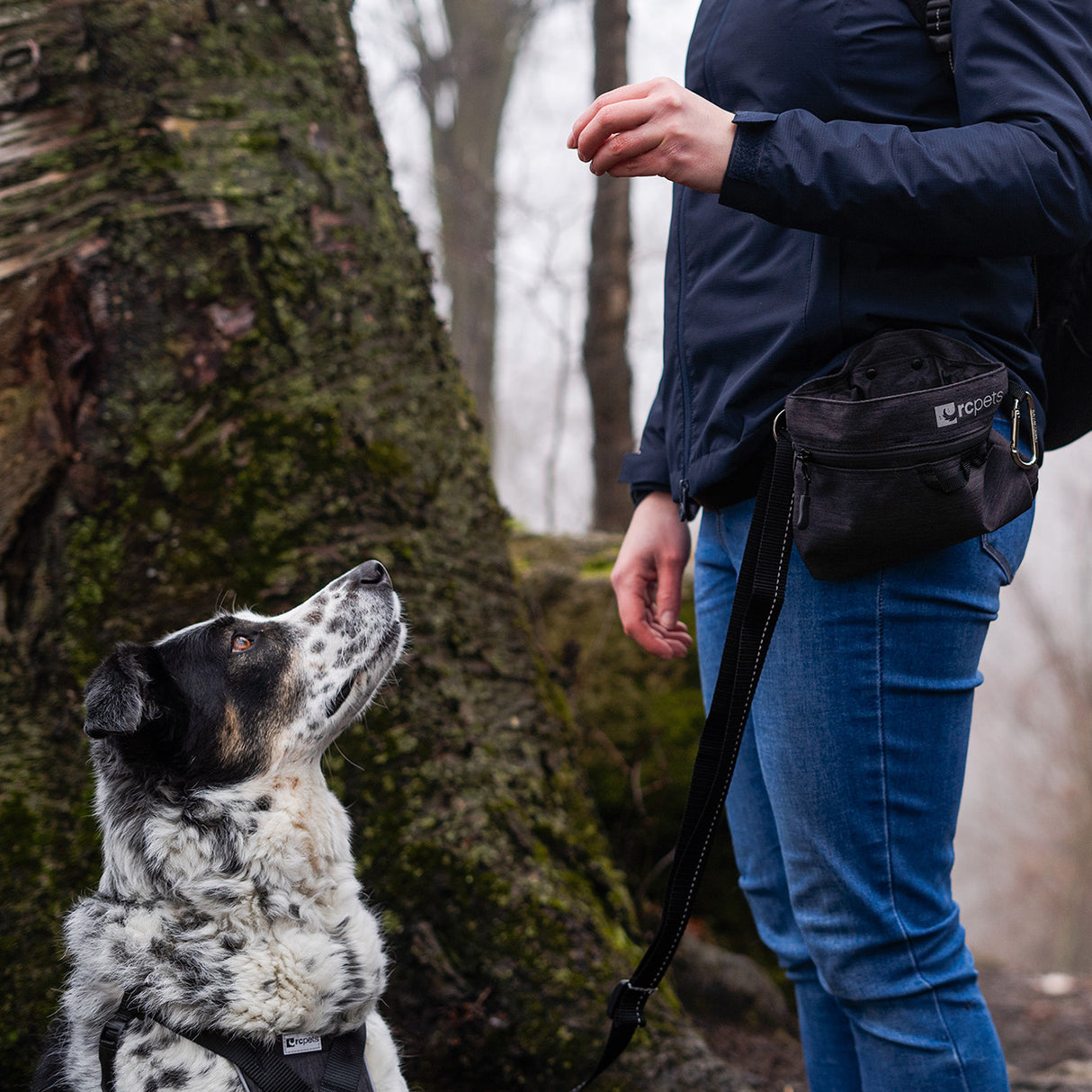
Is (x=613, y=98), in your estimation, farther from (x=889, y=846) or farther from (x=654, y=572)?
(x=889, y=846)

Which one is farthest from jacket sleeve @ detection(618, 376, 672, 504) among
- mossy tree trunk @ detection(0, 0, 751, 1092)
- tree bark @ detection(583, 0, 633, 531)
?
tree bark @ detection(583, 0, 633, 531)

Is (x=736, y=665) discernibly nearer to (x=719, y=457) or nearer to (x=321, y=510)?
(x=719, y=457)

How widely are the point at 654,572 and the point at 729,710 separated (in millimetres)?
586

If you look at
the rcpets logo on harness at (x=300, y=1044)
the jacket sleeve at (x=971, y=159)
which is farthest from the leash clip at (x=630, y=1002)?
the jacket sleeve at (x=971, y=159)

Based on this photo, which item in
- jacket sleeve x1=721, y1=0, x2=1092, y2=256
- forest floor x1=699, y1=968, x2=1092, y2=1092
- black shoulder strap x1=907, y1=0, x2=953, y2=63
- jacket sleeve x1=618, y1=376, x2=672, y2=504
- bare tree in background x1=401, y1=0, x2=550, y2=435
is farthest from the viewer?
bare tree in background x1=401, y1=0, x2=550, y2=435

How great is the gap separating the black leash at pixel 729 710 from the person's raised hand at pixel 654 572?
0.45 meters

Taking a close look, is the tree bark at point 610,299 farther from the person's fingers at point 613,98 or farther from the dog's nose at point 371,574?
the person's fingers at point 613,98

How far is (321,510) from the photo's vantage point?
288 centimetres

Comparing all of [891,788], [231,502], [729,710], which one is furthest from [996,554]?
[231,502]

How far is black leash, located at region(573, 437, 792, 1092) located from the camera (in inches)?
64.1

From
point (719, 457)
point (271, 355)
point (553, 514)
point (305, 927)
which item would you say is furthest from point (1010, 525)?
point (553, 514)

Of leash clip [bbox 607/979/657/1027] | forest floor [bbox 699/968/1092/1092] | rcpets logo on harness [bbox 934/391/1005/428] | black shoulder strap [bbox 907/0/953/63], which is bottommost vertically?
forest floor [bbox 699/968/1092/1092]

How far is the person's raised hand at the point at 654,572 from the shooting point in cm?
219

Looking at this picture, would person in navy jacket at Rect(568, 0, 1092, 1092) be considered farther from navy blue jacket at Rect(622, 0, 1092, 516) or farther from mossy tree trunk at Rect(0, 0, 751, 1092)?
mossy tree trunk at Rect(0, 0, 751, 1092)
